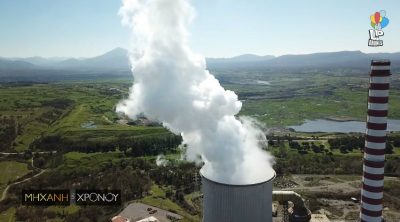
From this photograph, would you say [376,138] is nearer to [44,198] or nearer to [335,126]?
[44,198]

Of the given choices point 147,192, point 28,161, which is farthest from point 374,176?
point 28,161

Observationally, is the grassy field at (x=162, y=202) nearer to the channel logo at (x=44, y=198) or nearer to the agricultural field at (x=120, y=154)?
the agricultural field at (x=120, y=154)

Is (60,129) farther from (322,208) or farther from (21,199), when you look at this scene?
(322,208)

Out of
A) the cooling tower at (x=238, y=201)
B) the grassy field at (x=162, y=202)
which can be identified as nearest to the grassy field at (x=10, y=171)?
the grassy field at (x=162, y=202)

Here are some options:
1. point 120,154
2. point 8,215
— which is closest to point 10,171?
point 120,154

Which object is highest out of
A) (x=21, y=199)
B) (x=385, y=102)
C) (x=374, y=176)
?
(x=385, y=102)

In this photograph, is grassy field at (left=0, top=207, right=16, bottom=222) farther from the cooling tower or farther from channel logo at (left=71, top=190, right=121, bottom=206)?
the cooling tower
